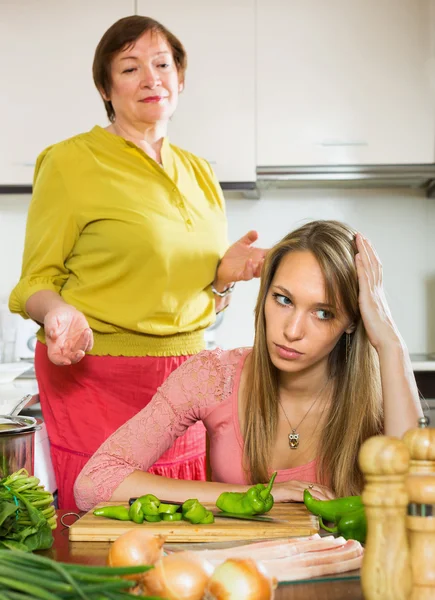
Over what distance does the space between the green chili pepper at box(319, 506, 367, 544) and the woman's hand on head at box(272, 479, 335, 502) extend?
0.68 feet

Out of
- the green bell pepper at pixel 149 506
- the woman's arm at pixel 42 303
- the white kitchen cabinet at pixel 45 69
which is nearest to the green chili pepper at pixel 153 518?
the green bell pepper at pixel 149 506

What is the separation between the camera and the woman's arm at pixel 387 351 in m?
1.60

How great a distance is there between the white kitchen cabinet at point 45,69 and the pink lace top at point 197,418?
1.90 m

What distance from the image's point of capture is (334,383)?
1.75 meters

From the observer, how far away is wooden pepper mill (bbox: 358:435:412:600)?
74cm

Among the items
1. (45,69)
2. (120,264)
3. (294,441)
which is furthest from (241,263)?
(45,69)

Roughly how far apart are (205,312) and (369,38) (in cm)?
169

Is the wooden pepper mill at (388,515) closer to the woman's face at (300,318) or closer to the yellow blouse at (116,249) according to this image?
the woman's face at (300,318)

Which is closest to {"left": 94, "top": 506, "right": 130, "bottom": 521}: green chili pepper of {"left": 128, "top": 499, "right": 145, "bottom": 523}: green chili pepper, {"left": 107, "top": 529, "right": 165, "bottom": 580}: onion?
{"left": 128, "top": 499, "right": 145, "bottom": 523}: green chili pepper

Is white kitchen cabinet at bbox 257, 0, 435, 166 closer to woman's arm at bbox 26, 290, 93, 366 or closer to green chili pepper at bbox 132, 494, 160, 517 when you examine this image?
woman's arm at bbox 26, 290, 93, 366

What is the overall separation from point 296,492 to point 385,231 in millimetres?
2454

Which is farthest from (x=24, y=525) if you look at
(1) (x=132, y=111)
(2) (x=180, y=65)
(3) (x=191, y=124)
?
(3) (x=191, y=124)

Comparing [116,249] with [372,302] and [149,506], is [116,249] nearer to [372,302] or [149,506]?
[372,302]

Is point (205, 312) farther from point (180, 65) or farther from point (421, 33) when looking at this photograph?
point (421, 33)
